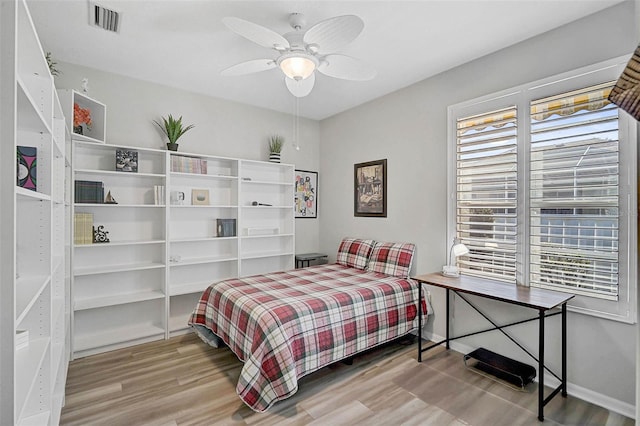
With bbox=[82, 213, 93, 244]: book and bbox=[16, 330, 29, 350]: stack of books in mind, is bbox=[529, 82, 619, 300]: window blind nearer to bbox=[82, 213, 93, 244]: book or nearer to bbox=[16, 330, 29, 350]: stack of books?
bbox=[16, 330, 29, 350]: stack of books

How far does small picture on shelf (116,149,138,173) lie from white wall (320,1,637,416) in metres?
2.53

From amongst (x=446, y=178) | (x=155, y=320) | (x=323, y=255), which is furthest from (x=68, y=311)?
(x=446, y=178)

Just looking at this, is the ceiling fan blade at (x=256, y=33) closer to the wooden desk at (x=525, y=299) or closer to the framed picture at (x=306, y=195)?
the wooden desk at (x=525, y=299)

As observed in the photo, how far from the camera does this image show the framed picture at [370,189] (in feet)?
12.7

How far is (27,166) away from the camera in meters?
1.39

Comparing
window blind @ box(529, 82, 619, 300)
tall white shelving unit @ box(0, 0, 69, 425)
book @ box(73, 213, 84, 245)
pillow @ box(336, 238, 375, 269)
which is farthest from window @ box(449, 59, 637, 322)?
book @ box(73, 213, 84, 245)

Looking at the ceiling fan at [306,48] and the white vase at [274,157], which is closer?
the ceiling fan at [306,48]

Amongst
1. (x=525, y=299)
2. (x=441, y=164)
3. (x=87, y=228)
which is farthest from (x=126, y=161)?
(x=525, y=299)

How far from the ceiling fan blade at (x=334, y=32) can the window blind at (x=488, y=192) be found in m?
1.64

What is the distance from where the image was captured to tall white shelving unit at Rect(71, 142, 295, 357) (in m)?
3.12

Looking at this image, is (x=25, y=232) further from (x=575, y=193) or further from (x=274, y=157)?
(x=575, y=193)

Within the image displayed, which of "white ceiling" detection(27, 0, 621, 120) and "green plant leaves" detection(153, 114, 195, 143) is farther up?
"white ceiling" detection(27, 0, 621, 120)

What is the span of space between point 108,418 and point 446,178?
10.9 feet

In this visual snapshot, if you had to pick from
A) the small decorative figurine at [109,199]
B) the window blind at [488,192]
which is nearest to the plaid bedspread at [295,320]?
the window blind at [488,192]
